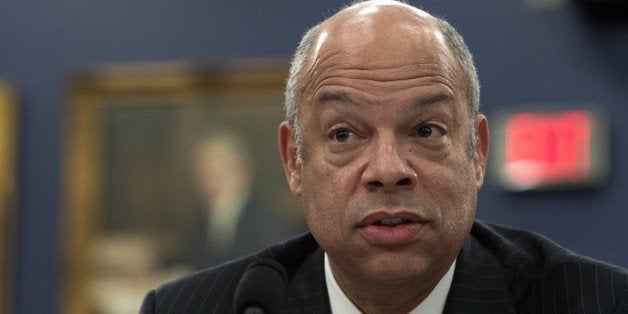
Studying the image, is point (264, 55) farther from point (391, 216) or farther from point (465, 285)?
point (391, 216)

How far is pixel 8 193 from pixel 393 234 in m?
4.03

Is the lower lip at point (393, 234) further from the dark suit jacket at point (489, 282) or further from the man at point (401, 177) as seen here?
the dark suit jacket at point (489, 282)

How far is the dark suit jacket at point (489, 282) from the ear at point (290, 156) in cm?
24

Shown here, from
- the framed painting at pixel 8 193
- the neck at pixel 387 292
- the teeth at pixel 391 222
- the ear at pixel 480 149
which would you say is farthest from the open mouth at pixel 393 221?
the framed painting at pixel 8 193

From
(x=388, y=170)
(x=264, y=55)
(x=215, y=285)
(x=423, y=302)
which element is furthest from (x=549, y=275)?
(x=264, y=55)

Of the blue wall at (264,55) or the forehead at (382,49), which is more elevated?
the forehead at (382,49)

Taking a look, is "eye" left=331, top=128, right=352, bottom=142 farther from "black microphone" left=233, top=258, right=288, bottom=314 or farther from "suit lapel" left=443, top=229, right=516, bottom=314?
"suit lapel" left=443, top=229, right=516, bottom=314

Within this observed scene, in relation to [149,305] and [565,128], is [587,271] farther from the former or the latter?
[565,128]

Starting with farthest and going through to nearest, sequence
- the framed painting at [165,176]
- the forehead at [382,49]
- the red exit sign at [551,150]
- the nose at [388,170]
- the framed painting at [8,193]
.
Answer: the framed painting at [8,193], the framed painting at [165,176], the red exit sign at [551,150], the forehead at [382,49], the nose at [388,170]

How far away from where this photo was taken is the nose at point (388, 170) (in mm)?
2006

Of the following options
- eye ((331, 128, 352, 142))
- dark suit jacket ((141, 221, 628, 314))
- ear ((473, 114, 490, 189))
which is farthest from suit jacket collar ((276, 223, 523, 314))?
eye ((331, 128, 352, 142))

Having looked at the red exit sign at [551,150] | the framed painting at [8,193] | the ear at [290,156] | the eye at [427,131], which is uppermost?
the eye at [427,131]

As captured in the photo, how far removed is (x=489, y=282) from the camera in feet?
7.65

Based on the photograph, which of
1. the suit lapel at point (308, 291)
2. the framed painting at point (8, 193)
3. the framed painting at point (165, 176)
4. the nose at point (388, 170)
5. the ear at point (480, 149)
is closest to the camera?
the nose at point (388, 170)
